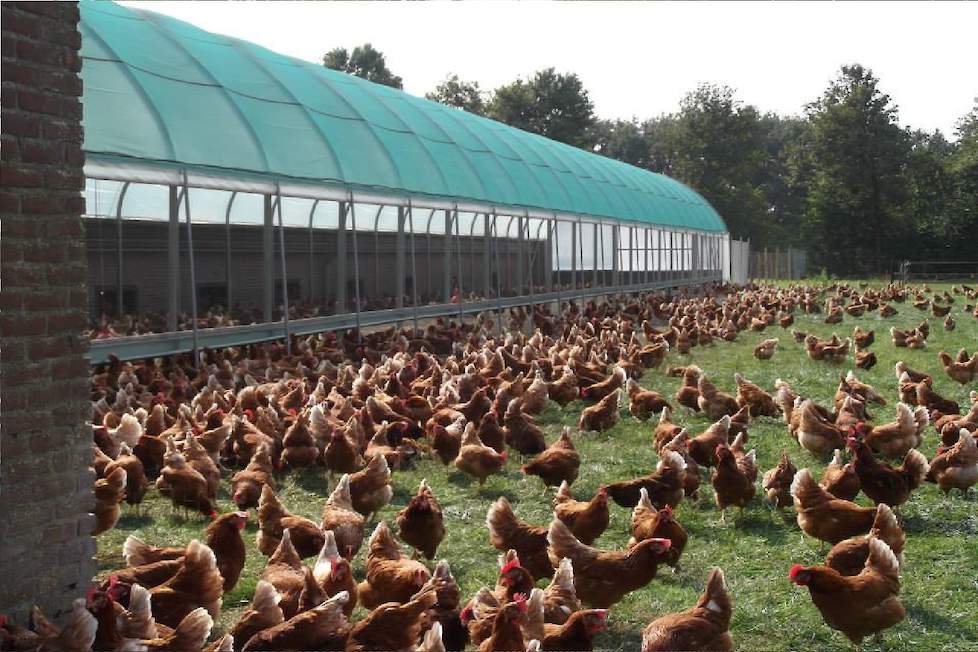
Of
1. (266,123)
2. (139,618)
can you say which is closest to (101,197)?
(266,123)

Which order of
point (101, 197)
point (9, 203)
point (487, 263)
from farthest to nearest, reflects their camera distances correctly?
point (487, 263) < point (101, 197) < point (9, 203)

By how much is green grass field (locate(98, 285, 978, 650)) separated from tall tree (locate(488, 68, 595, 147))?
6678 cm

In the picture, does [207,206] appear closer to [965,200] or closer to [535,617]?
[535,617]

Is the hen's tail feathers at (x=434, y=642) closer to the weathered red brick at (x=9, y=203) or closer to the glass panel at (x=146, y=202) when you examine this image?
the weathered red brick at (x=9, y=203)

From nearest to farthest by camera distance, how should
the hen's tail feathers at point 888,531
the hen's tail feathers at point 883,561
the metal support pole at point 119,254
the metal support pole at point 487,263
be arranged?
the hen's tail feathers at point 883,561
the hen's tail feathers at point 888,531
the metal support pole at point 119,254
the metal support pole at point 487,263

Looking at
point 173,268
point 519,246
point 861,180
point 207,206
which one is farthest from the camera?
point 861,180

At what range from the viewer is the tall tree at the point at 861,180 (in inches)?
2395

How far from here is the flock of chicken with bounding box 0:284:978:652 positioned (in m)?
4.52

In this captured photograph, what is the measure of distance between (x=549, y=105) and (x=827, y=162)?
75.1 ft

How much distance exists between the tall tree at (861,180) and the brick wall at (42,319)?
202 ft

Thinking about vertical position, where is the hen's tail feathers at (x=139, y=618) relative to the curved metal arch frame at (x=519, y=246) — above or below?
below

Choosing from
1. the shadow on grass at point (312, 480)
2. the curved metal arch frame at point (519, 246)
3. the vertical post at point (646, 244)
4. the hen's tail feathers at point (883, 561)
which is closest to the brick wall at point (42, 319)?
the shadow on grass at point (312, 480)

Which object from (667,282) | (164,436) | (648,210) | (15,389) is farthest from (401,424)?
(667,282)

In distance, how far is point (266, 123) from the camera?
1638 cm
